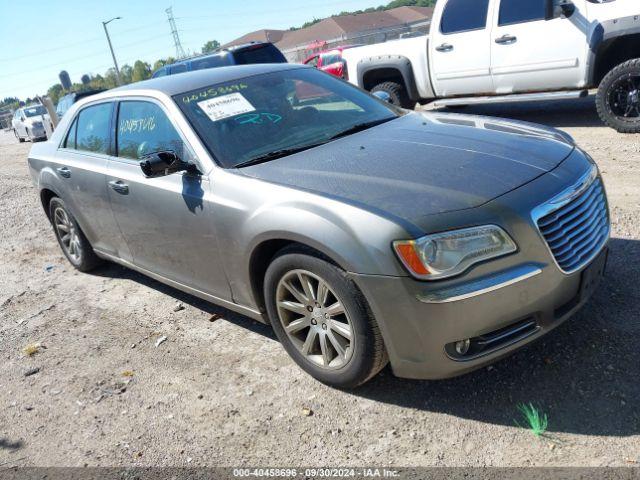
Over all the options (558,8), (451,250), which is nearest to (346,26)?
(558,8)

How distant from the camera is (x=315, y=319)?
9.98 ft

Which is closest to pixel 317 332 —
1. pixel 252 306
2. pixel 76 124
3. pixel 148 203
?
pixel 252 306

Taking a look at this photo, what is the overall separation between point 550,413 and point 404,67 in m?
Answer: 7.62

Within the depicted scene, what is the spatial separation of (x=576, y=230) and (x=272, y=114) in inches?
78.8

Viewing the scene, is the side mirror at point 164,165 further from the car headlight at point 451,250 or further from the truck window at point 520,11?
the truck window at point 520,11

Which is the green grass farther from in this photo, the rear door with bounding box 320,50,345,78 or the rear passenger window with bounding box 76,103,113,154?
the rear door with bounding box 320,50,345,78

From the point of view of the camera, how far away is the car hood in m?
2.67

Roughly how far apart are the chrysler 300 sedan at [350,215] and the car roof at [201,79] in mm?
23

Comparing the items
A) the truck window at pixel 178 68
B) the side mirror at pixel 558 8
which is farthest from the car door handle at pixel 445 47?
the truck window at pixel 178 68

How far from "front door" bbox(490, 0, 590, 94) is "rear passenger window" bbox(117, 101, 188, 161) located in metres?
5.85

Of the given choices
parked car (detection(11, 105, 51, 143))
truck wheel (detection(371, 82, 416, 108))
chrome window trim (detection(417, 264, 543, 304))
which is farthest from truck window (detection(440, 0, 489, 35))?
parked car (detection(11, 105, 51, 143))

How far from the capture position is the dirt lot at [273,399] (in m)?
2.62

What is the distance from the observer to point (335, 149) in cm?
345

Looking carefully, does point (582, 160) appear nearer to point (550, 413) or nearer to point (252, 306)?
point (550, 413)
